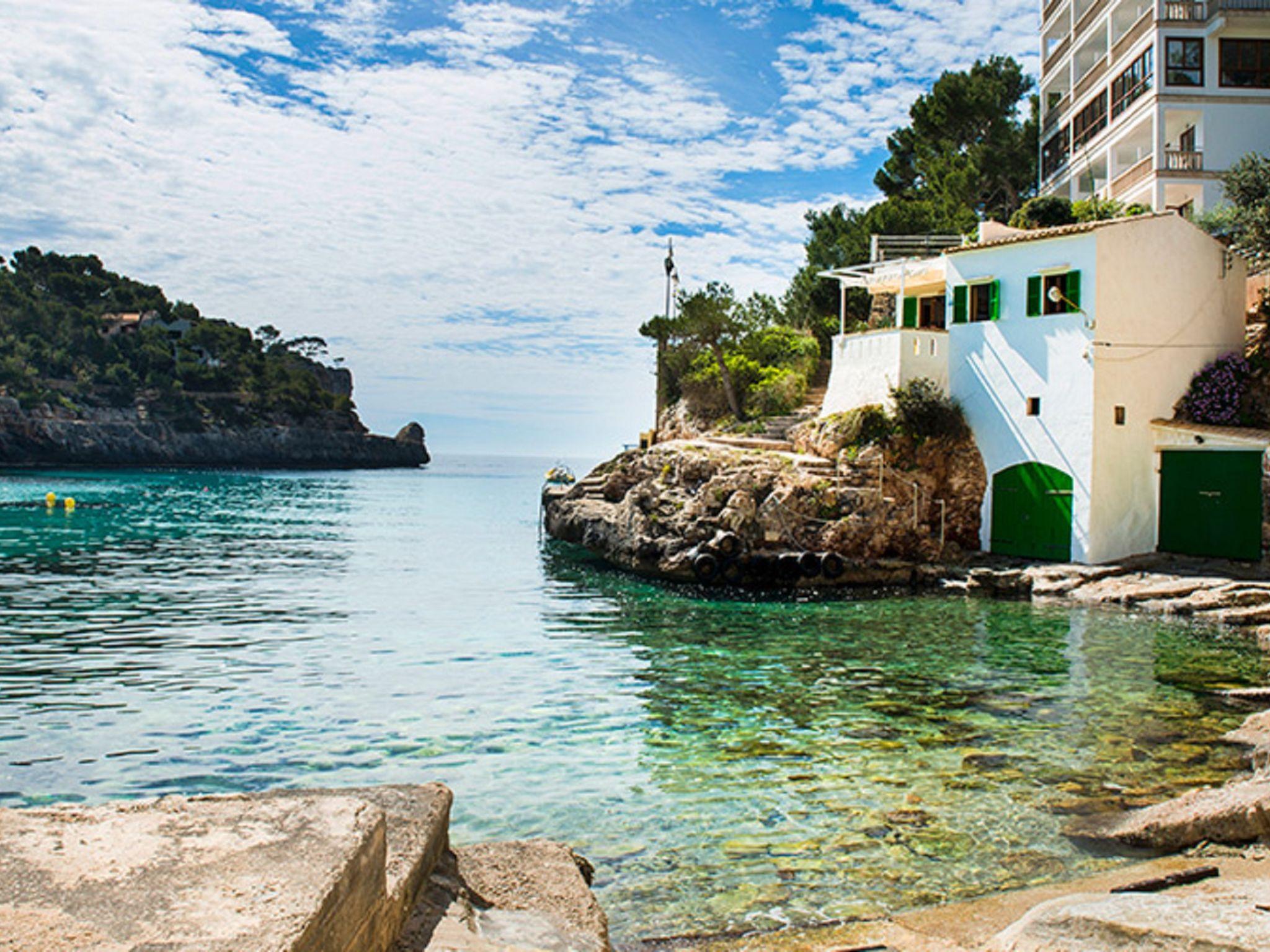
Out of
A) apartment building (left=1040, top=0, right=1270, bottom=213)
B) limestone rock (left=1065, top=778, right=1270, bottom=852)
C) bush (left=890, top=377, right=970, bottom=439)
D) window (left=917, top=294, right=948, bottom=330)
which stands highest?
apartment building (left=1040, top=0, right=1270, bottom=213)

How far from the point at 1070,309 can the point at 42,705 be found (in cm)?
2610

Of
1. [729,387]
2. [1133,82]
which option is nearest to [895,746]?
[729,387]

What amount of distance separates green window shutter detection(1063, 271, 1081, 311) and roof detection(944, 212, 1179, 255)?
45.4 inches

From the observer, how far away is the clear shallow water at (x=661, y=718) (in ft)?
27.4

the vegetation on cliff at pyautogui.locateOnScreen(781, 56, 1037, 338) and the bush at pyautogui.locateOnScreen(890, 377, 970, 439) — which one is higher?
the vegetation on cliff at pyautogui.locateOnScreen(781, 56, 1037, 338)

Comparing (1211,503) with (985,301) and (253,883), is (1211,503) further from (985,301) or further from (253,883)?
(253,883)

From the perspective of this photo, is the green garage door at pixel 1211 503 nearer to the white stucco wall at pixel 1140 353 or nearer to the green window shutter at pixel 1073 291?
the white stucco wall at pixel 1140 353

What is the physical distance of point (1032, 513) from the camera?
2800cm

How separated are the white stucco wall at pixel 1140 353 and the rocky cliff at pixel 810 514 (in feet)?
12.6

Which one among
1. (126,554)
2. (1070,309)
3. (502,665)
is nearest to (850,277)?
(1070,309)

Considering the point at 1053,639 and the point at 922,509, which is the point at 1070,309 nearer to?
the point at 922,509

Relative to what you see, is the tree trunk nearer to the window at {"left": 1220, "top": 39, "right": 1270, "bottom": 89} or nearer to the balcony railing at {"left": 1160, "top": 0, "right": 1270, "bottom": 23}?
the balcony railing at {"left": 1160, "top": 0, "right": 1270, "bottom": 23}

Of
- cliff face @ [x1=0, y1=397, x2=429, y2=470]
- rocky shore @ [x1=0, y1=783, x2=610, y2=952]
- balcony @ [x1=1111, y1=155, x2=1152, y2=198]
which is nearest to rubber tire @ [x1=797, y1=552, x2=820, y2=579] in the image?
rocky shore @ [x1=0, y1=783, x2=610, y2=952]

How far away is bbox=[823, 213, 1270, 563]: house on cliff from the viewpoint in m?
26.5
